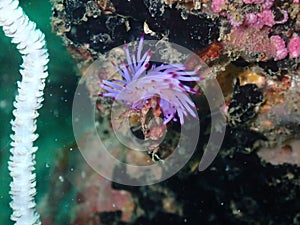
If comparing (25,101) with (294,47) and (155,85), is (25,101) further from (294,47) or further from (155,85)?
(294,47)

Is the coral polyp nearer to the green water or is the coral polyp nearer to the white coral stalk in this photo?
the white coral stalk

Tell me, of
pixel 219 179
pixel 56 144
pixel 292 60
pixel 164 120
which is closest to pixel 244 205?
pixel 219 179

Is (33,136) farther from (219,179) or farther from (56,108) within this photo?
(219,179)

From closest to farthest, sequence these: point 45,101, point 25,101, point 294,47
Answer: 1. point 294,47
2. point 25,101
3. point 45,101

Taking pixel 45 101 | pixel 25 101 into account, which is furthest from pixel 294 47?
pixel 45 101

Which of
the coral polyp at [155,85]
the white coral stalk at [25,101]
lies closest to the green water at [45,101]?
the white coral stalk at [25,101]

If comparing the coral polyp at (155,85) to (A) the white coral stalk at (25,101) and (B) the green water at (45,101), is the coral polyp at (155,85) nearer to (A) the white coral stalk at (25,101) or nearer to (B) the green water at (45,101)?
(A) the white coral stalk at (25,101)

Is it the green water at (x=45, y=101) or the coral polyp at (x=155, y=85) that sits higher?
the coral polyp at (x=155, y=85)

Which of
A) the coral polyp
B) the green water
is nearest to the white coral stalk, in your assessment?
the green water
